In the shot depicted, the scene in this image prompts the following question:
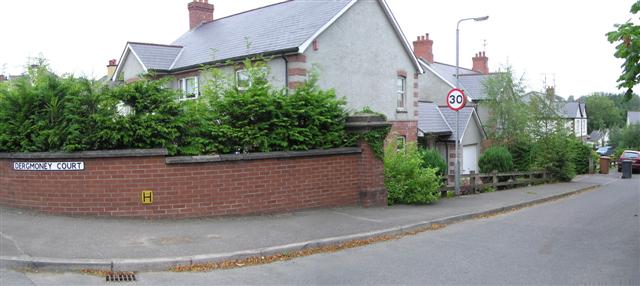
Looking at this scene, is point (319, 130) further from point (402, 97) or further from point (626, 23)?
point (402, 97)

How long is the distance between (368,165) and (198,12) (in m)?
19.2

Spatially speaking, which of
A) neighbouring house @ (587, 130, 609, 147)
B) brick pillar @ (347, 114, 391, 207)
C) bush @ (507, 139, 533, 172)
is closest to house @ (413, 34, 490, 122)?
bush @ (507, 139, 533, 172)

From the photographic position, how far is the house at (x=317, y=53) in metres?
18.8

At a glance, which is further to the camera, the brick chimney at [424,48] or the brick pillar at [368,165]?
the brick chimney at [424,48]

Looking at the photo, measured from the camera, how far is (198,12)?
28.7 metres

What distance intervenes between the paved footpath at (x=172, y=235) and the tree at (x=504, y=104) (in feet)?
66.1

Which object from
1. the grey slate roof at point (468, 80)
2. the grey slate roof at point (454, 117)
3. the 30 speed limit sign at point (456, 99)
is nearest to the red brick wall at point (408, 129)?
the grey slate roof at point (454, 117)

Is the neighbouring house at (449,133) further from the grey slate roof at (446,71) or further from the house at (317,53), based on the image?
the grey slate roof at (446,71)

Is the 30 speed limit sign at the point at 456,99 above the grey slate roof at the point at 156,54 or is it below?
below

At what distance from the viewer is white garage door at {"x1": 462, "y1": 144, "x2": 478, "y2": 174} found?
30.8 m

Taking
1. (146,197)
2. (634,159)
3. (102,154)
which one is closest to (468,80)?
(634,159)

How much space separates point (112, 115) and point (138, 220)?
202 centimetres

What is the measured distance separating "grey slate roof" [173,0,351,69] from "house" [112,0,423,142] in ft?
0.15

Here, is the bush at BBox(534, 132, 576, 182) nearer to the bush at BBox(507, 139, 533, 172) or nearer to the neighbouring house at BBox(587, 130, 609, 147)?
the bush at BBox(507, 139, 533, 172)
